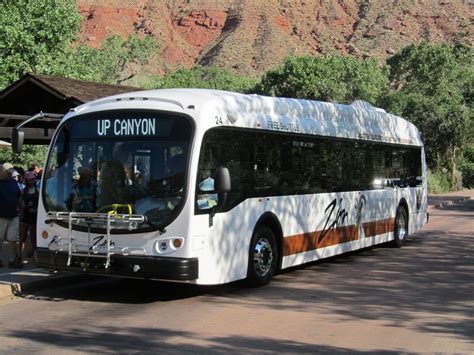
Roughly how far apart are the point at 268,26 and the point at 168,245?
130470mm

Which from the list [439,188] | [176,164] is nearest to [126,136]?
[176,164]

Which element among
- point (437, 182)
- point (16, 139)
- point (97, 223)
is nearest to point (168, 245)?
point (97, 223)

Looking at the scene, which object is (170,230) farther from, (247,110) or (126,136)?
(247,110)

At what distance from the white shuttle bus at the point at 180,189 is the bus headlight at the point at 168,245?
13mm

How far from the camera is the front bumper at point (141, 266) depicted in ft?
27.2

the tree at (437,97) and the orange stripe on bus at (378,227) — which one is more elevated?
the tree at (437,97)

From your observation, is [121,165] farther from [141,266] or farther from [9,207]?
[9,207]

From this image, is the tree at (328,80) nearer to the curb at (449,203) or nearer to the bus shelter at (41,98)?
the curb at (449,203)

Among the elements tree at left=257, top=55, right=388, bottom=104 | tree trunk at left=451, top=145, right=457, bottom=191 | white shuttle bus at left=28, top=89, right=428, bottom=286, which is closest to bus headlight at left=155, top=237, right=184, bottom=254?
white shuttle bus at left=28, top=89, right=428, bottom=286

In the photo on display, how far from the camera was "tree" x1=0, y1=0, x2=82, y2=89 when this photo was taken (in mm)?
24750

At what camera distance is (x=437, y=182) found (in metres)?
42.5

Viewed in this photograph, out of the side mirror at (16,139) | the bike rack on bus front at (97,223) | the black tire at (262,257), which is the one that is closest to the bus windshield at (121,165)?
the bike rack on bus front at (97,223)

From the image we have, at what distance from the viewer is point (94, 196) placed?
8.93 m

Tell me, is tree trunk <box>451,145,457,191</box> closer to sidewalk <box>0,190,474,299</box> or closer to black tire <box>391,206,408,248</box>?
black tire <box>391,206,408,248</box>
